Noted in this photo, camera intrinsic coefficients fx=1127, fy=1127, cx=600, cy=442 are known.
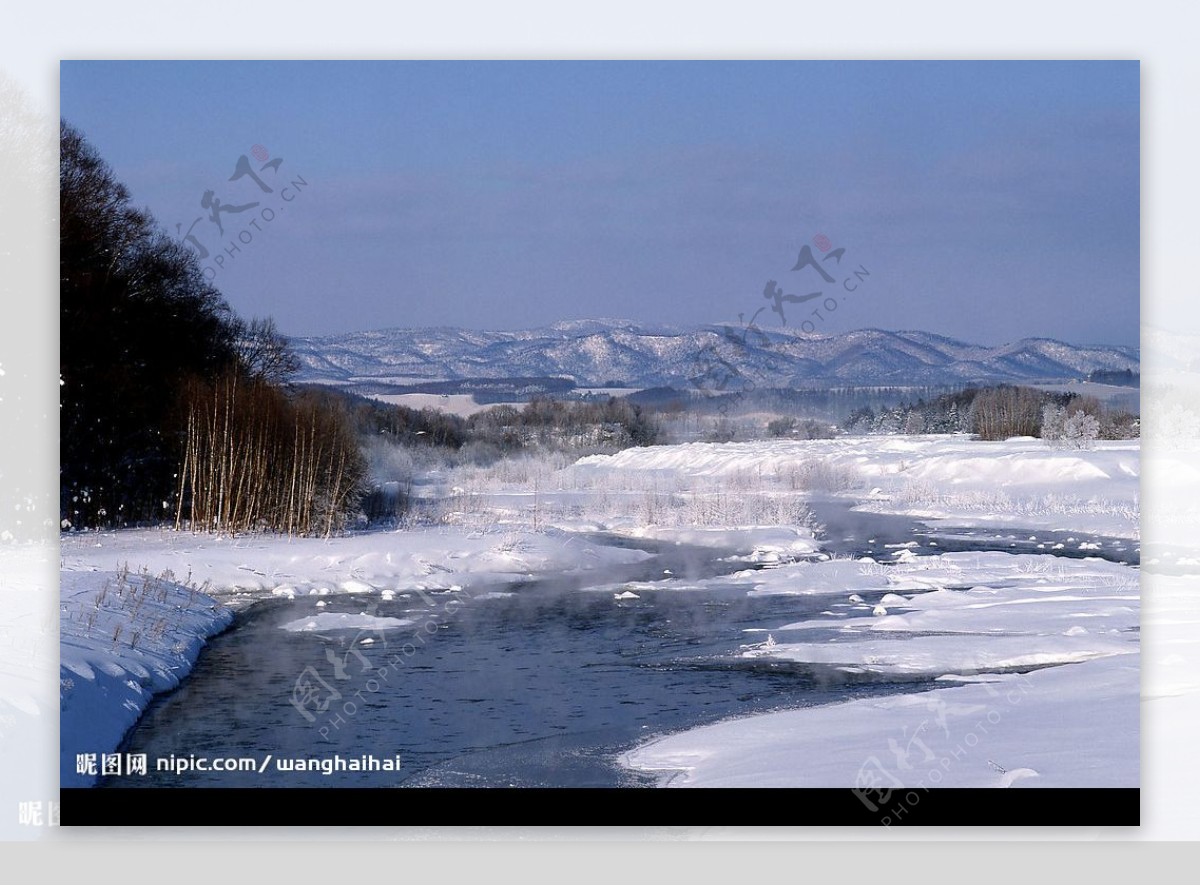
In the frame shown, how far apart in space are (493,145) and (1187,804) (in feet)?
16.8

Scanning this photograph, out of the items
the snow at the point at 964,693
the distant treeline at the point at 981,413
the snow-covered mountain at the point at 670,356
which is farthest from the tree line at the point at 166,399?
the distant treeline at the point at 981,413

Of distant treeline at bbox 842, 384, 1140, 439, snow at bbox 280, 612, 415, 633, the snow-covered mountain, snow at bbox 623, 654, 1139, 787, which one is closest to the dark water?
snow at bbox 280, 612, 415, 633

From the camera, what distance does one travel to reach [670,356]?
661cm

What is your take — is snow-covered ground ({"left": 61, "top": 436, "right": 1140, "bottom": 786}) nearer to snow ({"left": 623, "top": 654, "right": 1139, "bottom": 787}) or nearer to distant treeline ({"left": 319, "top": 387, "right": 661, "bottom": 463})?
snow ({"left": 623, "top": 654, "right": 1139, "bottom": 787})

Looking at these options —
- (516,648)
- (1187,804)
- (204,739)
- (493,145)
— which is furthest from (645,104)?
(1187,804)

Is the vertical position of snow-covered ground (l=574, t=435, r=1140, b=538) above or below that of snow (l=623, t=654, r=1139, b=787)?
above

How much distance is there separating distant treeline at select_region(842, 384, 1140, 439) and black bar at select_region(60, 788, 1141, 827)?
215cm

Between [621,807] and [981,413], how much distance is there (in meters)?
3.16

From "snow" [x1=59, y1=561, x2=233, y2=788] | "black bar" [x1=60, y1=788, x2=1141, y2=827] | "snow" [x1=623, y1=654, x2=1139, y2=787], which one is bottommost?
"black bar" [x1=60, y1=788, x2=1141, y2=827]

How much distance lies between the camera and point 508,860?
5.53m

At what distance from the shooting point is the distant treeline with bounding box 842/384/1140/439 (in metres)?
6.66

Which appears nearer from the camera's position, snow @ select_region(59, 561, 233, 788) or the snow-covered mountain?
snow @ select_region(59, 561, 233, 788)

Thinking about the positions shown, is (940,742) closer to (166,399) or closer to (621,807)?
(621,807)

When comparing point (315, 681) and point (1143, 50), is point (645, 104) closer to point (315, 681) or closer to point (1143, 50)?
point (1143, 50)
